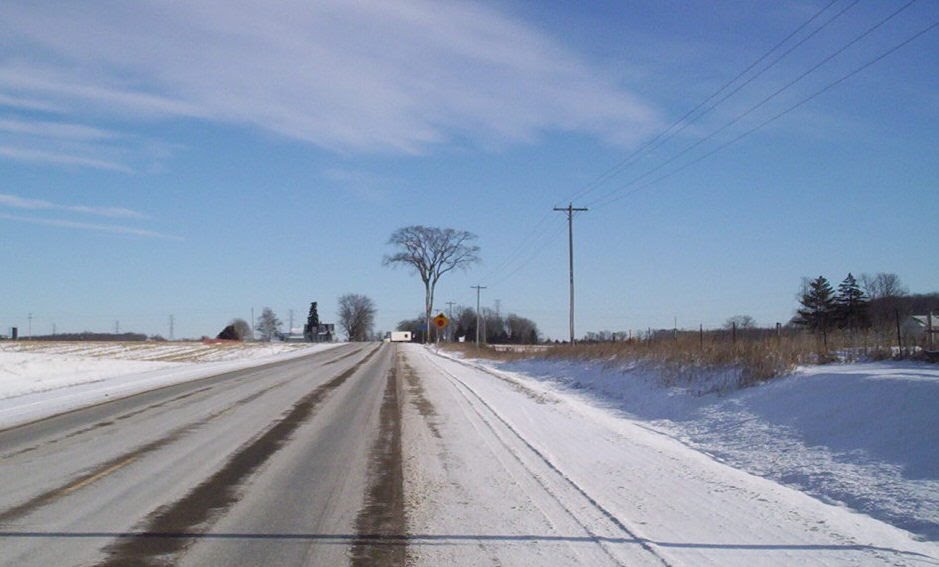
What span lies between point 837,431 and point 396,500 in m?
7.09

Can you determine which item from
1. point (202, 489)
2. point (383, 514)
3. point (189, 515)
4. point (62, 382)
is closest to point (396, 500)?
point (383, 514)

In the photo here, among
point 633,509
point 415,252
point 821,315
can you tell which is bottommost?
point 633,509

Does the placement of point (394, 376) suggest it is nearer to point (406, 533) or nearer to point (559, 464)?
point (559, 464)

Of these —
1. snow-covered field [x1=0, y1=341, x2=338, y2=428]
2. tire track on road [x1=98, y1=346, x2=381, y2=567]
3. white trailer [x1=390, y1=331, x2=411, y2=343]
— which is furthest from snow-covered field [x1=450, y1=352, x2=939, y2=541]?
white trailer [x1=390, y1=331, x2=411, y2=343]

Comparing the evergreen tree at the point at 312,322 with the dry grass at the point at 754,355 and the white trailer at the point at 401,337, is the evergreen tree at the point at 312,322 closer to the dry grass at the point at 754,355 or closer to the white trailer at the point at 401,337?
the white trailer at the point at 401,337

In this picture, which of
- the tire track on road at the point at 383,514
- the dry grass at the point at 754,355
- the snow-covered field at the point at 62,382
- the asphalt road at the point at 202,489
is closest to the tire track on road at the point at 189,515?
the asphalt road at the point at 202,489

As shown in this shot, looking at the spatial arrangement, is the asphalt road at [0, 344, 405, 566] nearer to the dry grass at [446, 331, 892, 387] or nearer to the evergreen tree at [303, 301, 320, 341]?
the dry grass at [446, 331, 892, 387]

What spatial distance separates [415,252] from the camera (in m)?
100

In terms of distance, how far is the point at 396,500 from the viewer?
9.22m

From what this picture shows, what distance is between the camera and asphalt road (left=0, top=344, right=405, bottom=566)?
23.3 feet

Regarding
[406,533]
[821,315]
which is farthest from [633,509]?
[821,315]

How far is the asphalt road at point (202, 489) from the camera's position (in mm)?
7098

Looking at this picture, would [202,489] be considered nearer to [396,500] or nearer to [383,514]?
[396,500]

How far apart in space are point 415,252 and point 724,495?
299 ft
